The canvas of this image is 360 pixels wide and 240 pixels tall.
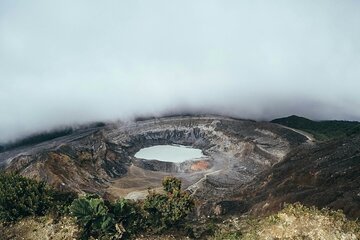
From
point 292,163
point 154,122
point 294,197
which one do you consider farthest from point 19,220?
point 154,122

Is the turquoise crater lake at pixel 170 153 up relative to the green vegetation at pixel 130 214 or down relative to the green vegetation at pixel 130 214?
down

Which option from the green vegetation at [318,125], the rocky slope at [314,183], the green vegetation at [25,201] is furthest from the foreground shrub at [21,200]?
the green vegetation at [318,125]

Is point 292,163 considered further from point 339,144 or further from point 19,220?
point 19,220

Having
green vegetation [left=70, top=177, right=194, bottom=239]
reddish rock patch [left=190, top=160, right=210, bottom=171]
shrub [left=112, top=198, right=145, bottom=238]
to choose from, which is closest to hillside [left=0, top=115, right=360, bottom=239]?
reddish rock patch [left=190, top=160, right=210, bottom=171]

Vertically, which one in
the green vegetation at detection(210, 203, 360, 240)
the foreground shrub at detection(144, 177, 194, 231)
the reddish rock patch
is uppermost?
the foreground shrub at detection(144, 177, 194, 231)

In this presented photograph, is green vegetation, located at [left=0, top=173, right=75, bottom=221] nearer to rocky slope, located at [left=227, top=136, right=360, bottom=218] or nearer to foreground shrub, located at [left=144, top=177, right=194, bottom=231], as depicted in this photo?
foreground shrub, located at [left=144, top=177, right=194, bottom=231]

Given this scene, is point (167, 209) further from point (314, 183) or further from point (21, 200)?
point (314, 183)

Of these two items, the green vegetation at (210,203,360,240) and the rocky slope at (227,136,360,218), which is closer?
the green vegetation at (210,203,360,240)

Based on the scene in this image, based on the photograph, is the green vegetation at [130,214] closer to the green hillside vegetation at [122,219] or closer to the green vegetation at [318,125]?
the green hillside vegetation at [122,219]
